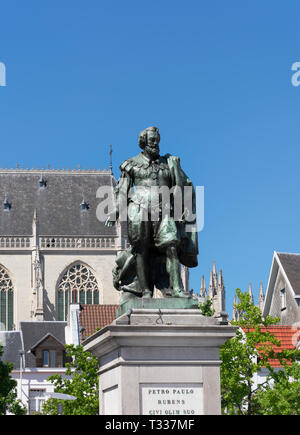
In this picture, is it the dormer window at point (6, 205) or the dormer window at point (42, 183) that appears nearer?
the dormer window at point (6, 205)

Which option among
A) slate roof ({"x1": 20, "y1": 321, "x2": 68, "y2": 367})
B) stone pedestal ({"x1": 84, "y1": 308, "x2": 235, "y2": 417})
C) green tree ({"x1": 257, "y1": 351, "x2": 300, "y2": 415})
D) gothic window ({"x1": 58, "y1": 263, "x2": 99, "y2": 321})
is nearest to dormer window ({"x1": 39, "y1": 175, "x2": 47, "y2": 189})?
gothic window ({"x1": 58, "y1": 263, "x2": 99, "y2": 321})

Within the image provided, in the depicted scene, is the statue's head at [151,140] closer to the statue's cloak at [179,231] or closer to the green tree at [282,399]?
the statue's cloak at [179,231]

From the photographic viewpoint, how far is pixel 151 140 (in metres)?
13.0

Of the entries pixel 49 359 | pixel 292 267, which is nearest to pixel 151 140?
pixel 292 267

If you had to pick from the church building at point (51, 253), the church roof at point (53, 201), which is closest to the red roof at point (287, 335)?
the church building at point (51, 253)

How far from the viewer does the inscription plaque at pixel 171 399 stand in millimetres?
11672

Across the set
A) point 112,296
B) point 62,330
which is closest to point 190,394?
Answer: point 62,330

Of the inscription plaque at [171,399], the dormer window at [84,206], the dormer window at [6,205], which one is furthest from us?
the dormer window at [84,206]

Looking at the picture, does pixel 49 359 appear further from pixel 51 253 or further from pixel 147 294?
pixel 147 294

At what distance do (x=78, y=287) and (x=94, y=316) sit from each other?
18.0m

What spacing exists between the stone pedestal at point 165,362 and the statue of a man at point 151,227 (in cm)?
70

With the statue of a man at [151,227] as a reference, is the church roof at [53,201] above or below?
above
